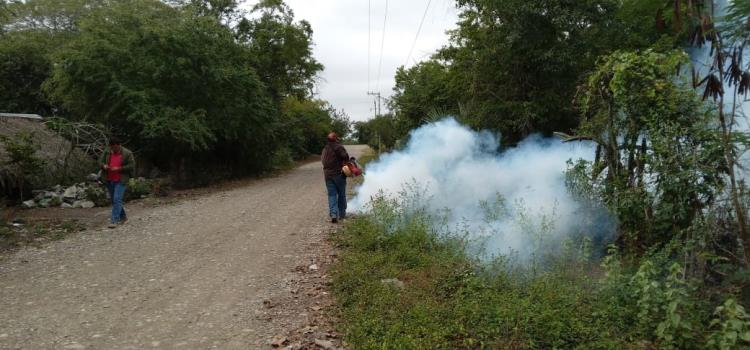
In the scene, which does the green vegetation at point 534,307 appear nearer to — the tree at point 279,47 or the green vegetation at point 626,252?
the green vegetation at point 626,252

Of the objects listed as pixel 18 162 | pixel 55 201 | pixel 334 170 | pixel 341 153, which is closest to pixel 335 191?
pixel 334 170

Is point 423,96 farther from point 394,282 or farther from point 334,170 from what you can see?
point 394,282

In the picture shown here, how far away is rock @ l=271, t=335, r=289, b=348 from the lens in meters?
4.76

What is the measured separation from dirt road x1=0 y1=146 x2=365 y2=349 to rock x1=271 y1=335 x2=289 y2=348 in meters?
0.07

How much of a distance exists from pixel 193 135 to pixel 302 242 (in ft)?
29.6

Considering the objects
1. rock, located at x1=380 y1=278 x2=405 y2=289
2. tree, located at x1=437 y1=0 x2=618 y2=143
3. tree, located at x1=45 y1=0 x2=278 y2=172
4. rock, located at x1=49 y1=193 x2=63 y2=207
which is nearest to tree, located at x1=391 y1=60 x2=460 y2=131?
tree, located at x1=437 y1=0 x2=618 y2=143

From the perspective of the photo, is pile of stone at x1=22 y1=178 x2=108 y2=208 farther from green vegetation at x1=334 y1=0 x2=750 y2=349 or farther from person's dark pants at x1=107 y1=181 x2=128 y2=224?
green vegetation at x1=334 y1=0 x2=750 y2=349

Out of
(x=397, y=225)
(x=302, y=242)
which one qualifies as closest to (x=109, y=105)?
(x=302, y=242)

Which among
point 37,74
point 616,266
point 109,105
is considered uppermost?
point 37,74

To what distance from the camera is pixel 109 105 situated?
15.8m

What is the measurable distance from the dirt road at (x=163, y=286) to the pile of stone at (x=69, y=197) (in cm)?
317

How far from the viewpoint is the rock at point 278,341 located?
4.76 m

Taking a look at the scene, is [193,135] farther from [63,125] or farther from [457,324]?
[457,324]

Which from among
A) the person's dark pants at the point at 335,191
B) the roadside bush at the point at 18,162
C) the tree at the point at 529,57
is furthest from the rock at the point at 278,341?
the roadside bush at the point at 18,162
